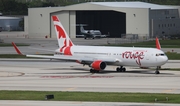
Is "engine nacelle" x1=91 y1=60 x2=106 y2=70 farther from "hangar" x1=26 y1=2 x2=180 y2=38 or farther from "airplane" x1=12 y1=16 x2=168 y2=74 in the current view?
"hangar" x1=26 y1=2 x2=180 y2=38

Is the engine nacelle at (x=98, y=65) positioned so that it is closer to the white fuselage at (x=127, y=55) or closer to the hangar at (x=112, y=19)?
the white fuselage at (x=127, y=55)

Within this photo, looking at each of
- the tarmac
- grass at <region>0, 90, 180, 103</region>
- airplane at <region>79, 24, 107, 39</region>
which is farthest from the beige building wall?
grass at <region>0, 90, 180, 103</region>

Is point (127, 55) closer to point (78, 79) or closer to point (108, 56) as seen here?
point (108, 56)

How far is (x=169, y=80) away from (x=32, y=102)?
19.2 m

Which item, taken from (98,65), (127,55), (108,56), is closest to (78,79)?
(98,65)

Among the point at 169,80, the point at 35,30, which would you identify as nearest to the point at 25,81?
the point at 169,80

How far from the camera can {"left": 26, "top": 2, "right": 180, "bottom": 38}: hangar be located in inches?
5335

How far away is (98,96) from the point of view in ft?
130

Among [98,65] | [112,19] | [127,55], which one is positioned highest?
[112,19]

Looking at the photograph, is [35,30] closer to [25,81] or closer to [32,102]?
[25,81]

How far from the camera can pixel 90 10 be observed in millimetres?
141500

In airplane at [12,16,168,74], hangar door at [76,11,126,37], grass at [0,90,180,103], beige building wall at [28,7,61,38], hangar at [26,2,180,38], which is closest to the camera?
grass at [0,90,180,103]

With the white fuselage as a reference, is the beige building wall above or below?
above

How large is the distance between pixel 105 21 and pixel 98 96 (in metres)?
116
